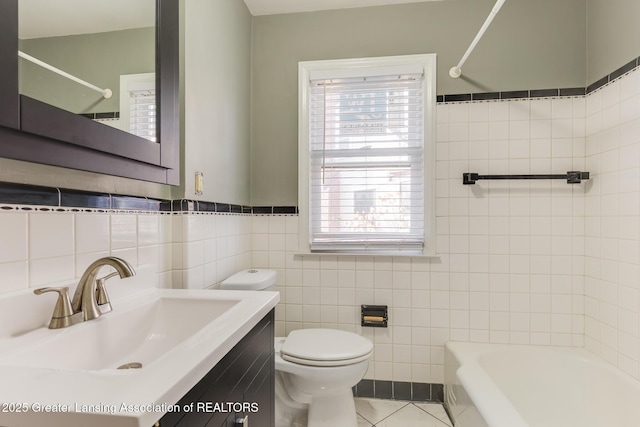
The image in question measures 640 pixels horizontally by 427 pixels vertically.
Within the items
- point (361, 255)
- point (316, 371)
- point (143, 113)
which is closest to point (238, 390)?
point (316, 371)

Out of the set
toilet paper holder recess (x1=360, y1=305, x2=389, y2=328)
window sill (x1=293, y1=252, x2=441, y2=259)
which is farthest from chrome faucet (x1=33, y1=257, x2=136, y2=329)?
toilet paper holder recess (x1=360, y1=305, x2=389, y2=328)

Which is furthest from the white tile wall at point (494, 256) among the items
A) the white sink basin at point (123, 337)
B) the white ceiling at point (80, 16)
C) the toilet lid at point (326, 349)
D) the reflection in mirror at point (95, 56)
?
the white ceiling at point (80, 16)

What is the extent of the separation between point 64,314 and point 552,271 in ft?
7.29

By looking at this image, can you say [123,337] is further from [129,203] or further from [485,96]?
[485,96]

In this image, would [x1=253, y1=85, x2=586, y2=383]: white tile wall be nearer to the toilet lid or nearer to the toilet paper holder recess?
the toilet paper holder recess

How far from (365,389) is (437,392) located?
0.42 meters

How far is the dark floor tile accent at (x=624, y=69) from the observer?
1.48 m

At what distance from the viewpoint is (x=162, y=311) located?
3.50 feet

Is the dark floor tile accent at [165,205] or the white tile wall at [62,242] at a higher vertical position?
the dark floor tile accent at [165,205]

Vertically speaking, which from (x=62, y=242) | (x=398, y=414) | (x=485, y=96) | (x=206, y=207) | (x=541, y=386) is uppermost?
(x=485, y=96)

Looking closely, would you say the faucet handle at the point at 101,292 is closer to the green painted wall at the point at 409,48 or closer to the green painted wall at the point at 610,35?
the green painted wall at the point at 409,48

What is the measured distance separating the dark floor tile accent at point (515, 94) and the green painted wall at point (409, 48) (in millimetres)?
31

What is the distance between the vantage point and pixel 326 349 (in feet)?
4.99

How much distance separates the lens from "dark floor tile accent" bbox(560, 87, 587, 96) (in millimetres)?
1838
